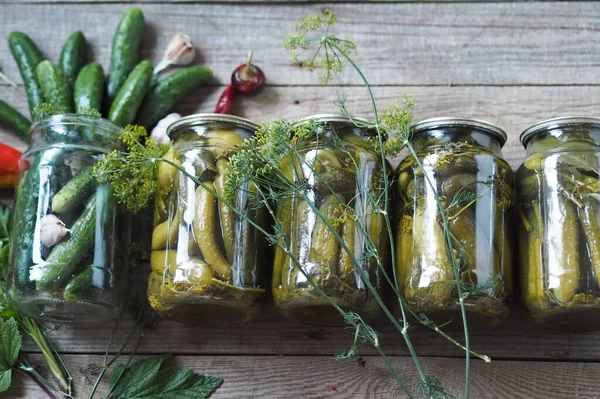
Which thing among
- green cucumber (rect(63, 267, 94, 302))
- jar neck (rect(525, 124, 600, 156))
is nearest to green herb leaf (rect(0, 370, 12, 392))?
green cucumber (rect(63, 267, 94, 302))

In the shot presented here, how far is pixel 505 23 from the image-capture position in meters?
1.47

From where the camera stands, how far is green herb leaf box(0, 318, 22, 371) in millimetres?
1270

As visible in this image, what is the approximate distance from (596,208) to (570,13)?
21.2 inches

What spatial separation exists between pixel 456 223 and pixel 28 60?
3.10 feet

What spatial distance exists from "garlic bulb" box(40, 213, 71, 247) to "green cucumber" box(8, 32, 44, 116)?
304 millimetres

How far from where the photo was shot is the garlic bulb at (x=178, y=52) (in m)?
1.47

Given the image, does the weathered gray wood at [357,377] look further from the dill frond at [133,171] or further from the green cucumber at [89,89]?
the green cucumber at [89,89]

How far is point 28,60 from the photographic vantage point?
1.45m

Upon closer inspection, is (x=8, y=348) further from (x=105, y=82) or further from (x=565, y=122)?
(x=565, y=122)

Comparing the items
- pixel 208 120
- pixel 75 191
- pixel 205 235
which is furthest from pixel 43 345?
pixel 208 120

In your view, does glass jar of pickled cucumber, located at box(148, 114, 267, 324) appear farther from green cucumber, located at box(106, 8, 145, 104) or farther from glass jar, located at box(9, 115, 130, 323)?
green cucumber, located at box(106, 8, 145, 104)

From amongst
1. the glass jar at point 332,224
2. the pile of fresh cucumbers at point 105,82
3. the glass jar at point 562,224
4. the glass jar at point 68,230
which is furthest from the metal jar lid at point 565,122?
the glass jar at point 68,230

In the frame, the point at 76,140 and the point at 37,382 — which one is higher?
the point at 76,140

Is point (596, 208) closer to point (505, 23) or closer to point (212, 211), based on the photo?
point (505, 23)
